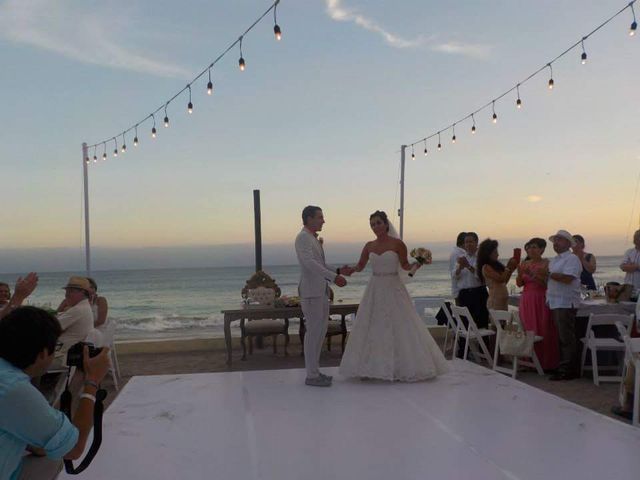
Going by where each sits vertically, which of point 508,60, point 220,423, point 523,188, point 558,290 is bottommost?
point 220,423

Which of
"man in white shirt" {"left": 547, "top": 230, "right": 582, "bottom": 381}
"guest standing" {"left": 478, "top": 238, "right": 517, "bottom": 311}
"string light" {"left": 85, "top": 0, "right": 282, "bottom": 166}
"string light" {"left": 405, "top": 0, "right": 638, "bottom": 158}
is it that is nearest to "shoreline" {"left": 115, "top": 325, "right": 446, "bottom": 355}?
"string light" {"left": 85, "top": 0, "right": 282, "bottom": 166}

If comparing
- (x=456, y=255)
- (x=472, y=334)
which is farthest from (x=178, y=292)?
(x=472, y=334)

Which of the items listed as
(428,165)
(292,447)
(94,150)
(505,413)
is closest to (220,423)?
(292,447)

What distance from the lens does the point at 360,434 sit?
11.9 feet

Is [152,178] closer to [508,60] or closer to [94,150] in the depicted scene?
[94,150]

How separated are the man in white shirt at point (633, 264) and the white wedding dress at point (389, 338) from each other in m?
2.78

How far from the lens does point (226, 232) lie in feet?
74.2

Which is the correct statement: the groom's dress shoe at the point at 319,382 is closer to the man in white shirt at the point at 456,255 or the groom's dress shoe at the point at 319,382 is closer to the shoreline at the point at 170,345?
the man in white shirt at the point at 456,255

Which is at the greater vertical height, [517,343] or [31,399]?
[31,399]

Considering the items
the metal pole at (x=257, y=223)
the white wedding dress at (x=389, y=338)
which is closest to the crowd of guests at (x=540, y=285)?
the white wedding dress at (x=389, y=338)

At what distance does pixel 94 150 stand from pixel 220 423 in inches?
206

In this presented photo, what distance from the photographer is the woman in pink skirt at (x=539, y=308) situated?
625 centimetres

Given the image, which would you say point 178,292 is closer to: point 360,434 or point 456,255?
point 456,255

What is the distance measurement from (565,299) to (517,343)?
2.28ft
